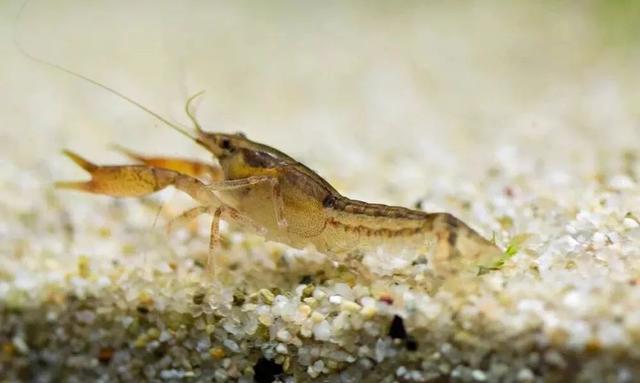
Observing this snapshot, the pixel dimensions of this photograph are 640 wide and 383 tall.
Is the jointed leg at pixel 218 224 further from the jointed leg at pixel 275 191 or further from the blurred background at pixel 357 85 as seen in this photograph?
the blurred background at pixel 357 85

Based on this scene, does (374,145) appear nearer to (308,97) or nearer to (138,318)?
(308,97)

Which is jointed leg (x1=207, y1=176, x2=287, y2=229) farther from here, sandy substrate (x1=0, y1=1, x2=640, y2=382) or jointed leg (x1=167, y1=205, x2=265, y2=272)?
sandy substrate (x1=0, y1=1, x2=640, y2=382)

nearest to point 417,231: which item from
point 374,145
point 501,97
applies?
point 374,145

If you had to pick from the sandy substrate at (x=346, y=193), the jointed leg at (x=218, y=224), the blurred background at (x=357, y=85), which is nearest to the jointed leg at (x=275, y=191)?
the jointed leg at (x=218, y=224)

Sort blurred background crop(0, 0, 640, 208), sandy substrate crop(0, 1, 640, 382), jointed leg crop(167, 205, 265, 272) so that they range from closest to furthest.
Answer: sandy substrate crop(0, 1, 640, 382) < jointed leg crop(167, 205, 265, 272) < blurred background crop(0, 0, 640, 208)

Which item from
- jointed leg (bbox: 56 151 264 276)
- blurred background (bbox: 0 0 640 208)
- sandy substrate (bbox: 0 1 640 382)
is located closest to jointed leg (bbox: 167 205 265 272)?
jointed leg (bbox: 56 151 264 276)

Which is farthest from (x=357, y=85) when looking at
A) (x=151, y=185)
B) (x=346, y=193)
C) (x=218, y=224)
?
(x=218, y=224)
